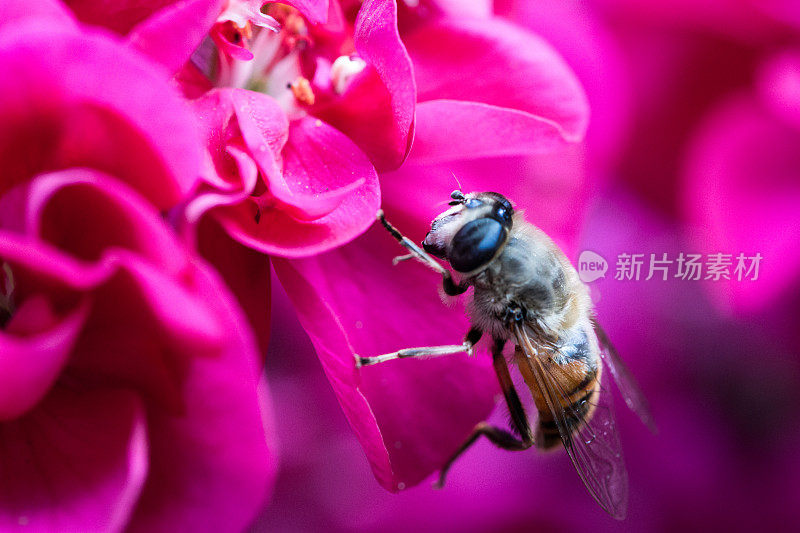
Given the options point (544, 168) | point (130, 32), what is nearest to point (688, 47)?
point (544, 168)

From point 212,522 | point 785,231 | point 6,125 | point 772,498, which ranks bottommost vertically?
point 772,498

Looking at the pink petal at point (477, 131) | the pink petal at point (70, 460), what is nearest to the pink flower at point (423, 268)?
the pink petal at point (477, 131)

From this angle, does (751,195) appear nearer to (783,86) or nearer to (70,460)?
(783,86)

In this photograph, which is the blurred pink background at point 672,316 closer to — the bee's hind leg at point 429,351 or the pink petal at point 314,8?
the bee's hind leg at point 429,351

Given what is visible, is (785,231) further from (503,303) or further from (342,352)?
(342,352)

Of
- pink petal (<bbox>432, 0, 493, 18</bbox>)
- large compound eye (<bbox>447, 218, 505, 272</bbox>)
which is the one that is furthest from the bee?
pink petal (<bbox>432, 0, 493, 18</bbox>)

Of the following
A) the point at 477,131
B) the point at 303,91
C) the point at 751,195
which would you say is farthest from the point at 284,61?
the point at 751,195

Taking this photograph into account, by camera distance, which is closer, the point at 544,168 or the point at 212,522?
the point at 212,522
